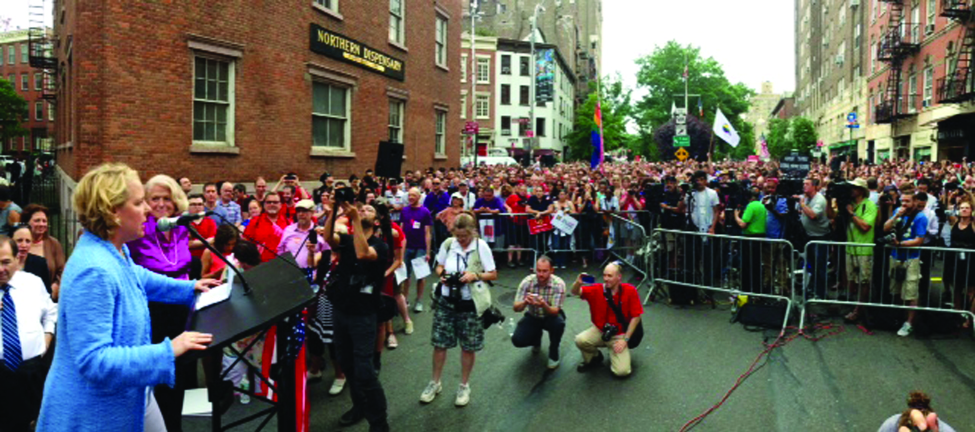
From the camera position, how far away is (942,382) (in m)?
6.16

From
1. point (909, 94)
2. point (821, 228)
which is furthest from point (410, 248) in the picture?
point (909, 94)

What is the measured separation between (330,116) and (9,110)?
2198 inches

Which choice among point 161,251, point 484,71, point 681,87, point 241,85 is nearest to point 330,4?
point 241,85

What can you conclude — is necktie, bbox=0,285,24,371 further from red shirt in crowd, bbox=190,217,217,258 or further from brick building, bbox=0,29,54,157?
brick building, bbox=0,29,54,157

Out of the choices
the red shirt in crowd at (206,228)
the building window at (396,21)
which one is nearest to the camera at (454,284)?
the red shirt in crowd at (206,228)

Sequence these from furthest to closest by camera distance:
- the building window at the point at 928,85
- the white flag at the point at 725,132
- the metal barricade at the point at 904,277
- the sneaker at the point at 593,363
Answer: the building window at the point at 928,85 < the white flag at the point at 725,132 < the metal barricade at the point at 904,277 < the sneaker at the point at 593,363

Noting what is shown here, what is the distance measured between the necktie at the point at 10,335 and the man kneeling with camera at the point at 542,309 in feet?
14.3

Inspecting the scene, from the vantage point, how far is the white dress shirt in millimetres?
4320

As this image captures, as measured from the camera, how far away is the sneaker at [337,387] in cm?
601

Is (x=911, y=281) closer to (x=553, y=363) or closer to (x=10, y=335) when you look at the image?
(x=553, y=363)

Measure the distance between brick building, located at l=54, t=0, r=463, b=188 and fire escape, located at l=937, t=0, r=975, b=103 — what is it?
73.7 feet

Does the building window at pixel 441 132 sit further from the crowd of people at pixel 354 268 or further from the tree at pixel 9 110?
the tree at pixel 9 110

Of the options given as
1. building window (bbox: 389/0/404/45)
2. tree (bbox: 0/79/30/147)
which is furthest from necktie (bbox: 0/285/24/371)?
tree (bbox: 0/79/30/147)

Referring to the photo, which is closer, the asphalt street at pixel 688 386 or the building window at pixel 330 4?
the asphalt street at pixel 688 386
